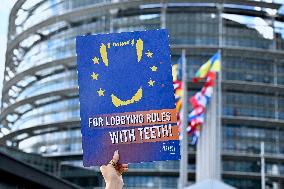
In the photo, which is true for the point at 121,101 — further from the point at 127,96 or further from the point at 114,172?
the point at 114,172

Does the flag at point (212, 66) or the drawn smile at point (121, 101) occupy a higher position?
the flag at point (212, 66)

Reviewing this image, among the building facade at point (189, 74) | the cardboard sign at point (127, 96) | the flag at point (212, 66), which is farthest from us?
the building facade at point (189, 74)

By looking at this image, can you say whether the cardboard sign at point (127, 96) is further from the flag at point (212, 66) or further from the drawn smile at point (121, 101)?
the flag at point (212, 66)

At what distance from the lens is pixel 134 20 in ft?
286

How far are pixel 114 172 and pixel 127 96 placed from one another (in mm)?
718

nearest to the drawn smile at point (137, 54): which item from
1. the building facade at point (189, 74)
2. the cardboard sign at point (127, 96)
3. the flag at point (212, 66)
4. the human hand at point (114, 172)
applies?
the cardboard sign at point (127, 96)

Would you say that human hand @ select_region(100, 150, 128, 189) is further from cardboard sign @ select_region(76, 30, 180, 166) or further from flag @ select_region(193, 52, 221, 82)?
flag @ select_region(193, 52, 221, 82)

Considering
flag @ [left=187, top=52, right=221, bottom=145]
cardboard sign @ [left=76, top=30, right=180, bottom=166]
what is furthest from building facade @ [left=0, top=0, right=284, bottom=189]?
cardboard sign @ [left=76, top=30, right=180, bottom=166]

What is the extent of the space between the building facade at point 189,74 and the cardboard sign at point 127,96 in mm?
77362

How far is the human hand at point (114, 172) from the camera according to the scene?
5094 millimetres

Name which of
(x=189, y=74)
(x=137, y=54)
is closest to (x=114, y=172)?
(x=137, y=54)

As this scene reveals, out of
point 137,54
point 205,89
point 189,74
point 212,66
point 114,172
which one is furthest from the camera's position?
point 189,74

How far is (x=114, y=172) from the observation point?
17.2 feet

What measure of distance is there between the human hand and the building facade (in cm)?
7753
